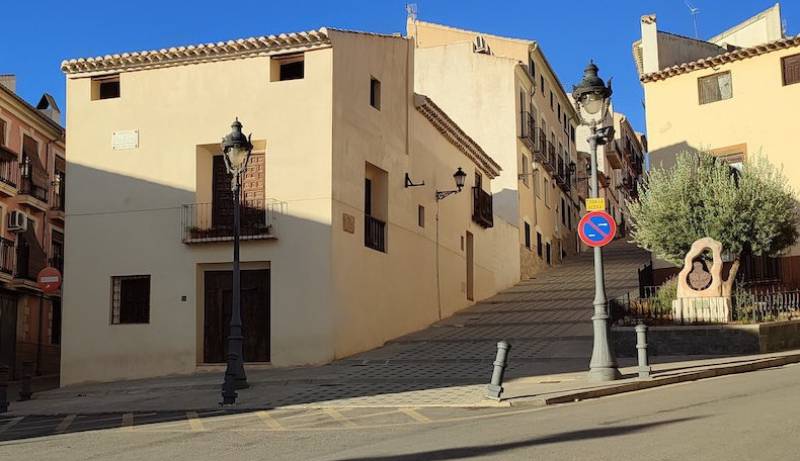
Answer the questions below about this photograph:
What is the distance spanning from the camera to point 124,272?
19.8 metres

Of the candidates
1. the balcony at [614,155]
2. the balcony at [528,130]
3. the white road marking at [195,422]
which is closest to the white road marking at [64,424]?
the white road marking at [195,422]

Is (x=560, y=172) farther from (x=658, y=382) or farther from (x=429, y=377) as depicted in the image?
(x=658, y=382)

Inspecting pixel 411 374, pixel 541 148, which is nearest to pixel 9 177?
pixel 411 374

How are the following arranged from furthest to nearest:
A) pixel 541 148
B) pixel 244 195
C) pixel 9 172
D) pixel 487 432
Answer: pixel 541 148 → pixel 9 172 → pixel 244 195 → pixel 487 432

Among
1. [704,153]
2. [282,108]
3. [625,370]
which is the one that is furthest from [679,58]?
[625,370]

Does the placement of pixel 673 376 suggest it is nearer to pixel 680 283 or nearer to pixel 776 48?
pixel 680 283

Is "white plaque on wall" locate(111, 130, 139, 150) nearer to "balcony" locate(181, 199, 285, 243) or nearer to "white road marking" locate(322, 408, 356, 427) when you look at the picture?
"balcony" locate(181, 199, 285, 243)

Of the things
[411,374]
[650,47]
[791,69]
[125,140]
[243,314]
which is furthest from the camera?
[650,47]

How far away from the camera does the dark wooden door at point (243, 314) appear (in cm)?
1888

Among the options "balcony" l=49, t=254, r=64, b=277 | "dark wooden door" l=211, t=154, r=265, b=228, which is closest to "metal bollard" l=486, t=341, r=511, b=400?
"dark wooden door" l=211, t=154, r=265, b=228

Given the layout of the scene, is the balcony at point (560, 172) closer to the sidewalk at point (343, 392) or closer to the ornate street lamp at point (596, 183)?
the sidewalk at point (343, 392)

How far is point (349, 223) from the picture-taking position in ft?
63.4

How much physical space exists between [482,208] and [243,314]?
38.1ft

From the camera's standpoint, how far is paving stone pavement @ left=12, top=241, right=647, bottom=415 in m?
13.4
